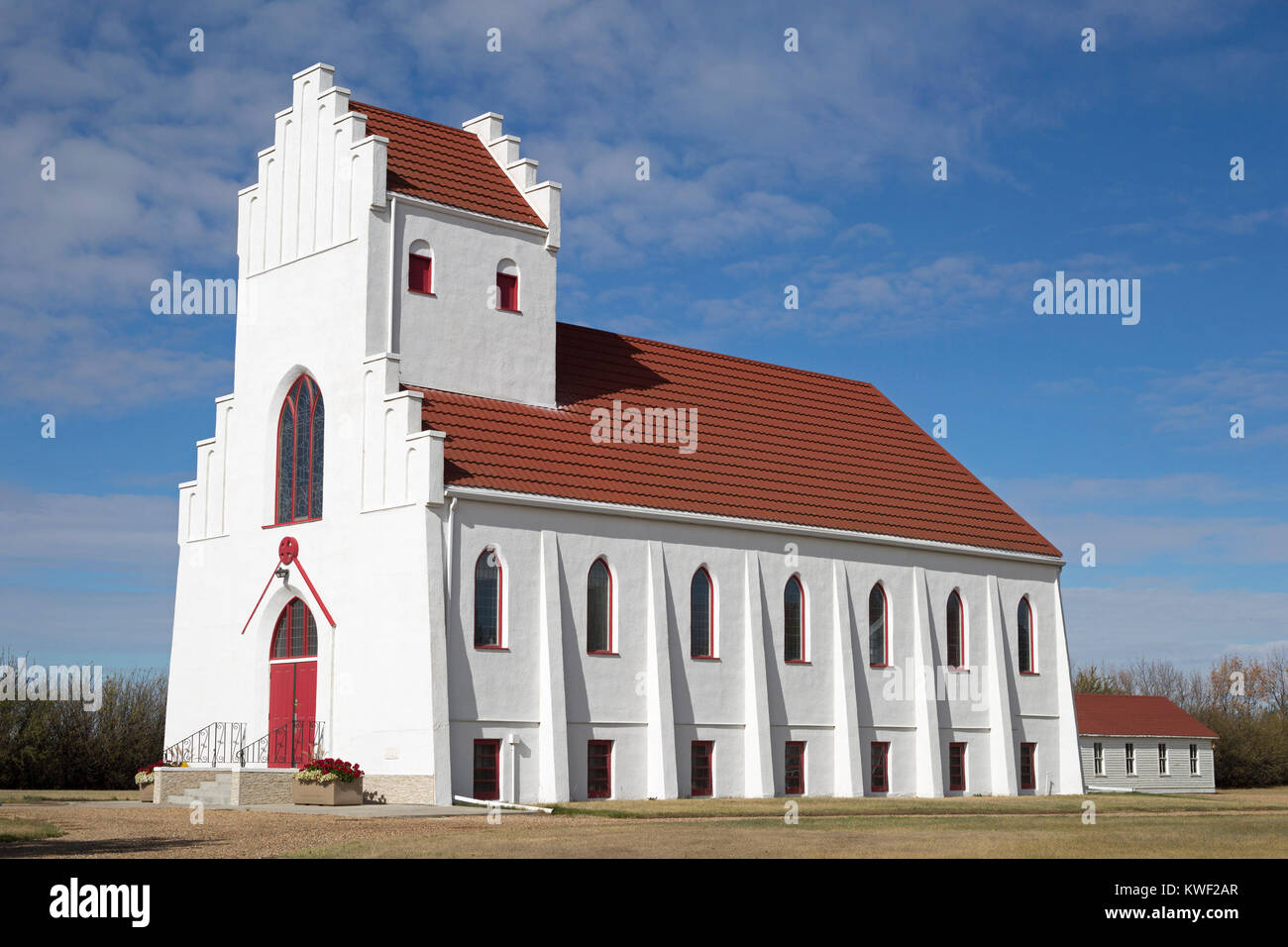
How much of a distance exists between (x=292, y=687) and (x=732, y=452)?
13285 mm

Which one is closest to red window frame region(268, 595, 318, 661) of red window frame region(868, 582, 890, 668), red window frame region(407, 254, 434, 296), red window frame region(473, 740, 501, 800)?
red window frame region(473, 740, 501, 800)

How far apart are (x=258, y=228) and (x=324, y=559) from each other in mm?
9390

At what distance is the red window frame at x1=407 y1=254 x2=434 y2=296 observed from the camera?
118 ft

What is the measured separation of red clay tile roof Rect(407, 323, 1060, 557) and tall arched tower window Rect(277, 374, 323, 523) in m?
3.14

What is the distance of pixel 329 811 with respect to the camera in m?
28.8

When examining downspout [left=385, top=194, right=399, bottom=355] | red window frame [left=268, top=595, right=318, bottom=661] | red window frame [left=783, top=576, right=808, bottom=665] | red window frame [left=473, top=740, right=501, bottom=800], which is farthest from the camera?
red window frame [left=783, top=576, right=808, bottom=665]

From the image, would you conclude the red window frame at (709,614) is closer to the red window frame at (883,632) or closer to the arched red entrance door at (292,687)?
the red window frame at (883,632)

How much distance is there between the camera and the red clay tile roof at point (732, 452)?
35.5m

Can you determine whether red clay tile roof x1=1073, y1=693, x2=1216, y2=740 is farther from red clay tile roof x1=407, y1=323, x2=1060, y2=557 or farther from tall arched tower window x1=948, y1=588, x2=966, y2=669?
tall arched tower window x1=948, y1=588, x2=966, y2=669

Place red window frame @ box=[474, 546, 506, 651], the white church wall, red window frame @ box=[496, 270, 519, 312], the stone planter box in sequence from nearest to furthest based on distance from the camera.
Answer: the stone planter box → red window frame @ box=[474, 546, 506, 651] → the white church wall → red window frame @ box=[496, 270, 519, 312]

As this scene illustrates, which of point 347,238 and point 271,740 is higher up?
point 347,238

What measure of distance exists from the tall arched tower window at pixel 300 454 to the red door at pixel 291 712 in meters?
3.62
